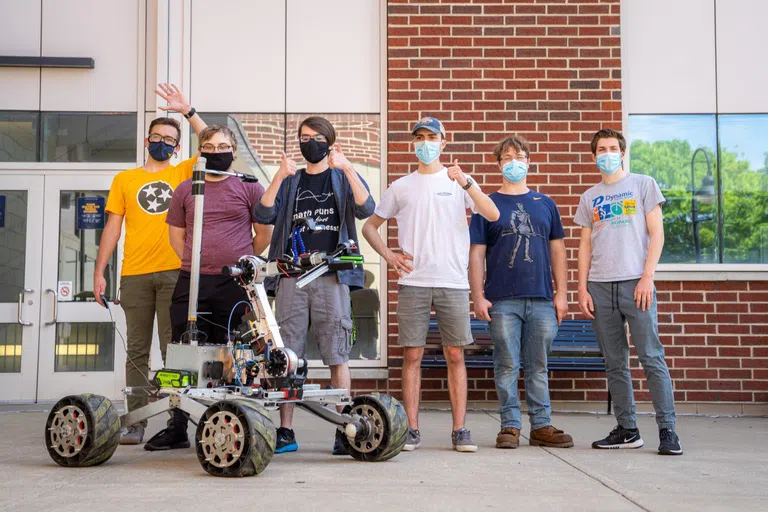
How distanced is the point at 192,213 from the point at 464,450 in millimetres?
2209

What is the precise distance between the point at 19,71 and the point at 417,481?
6617mm

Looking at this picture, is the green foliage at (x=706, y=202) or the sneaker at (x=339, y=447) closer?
the sneaker at (x=339, y=447)

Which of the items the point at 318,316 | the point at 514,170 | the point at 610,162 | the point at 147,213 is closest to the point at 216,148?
the point at 147,213

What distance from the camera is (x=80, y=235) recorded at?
29.8 ft

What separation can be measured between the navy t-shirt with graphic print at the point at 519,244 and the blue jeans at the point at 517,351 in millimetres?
81

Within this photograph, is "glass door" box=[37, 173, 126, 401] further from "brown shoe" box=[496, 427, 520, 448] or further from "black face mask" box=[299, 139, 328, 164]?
"brown shoe" box=[496, 427, 520, 448]

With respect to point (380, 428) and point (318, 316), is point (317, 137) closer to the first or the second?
point (318, 316)

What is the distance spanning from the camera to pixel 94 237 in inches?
358

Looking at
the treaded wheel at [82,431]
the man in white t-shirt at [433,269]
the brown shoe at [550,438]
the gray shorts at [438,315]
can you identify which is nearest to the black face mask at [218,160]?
the man in white t-shirt at [433,269]

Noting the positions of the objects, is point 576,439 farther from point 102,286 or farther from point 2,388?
point 2,388

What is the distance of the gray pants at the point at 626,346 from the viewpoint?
5.70 metres

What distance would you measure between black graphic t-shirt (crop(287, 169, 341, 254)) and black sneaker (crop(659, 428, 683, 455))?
7.65ft

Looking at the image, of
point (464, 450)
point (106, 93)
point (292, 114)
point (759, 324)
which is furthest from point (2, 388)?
point (759, 324)

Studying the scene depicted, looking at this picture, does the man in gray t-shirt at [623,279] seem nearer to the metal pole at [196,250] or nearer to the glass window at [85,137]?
the metal pole at [196,250]
